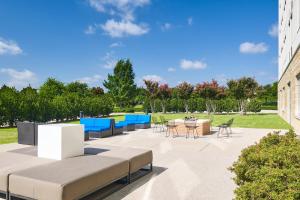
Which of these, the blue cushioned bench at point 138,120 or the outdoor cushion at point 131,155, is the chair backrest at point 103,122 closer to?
the blue cushioned bench at point 138,120

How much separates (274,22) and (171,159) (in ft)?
110

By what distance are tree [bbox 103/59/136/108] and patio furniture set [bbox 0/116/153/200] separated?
39649 mm

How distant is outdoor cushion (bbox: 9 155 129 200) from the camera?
4133mm

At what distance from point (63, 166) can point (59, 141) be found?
0.69 metres

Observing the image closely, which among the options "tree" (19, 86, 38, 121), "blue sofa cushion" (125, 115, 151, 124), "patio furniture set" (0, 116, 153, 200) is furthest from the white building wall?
"tree" (19, 86, 38, 121)

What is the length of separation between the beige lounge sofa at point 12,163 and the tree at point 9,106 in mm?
13855

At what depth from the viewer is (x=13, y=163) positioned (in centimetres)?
530

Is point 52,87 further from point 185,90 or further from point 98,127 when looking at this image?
point 98,127

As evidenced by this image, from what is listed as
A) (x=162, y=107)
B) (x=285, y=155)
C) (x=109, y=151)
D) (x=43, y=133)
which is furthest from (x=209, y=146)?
(x=162, y=107)

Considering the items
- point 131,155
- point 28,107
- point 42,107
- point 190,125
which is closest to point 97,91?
point 42,107

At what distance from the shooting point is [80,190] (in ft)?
14.5

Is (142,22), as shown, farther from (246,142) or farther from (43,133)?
(43,133)

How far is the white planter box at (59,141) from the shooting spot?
222 inches

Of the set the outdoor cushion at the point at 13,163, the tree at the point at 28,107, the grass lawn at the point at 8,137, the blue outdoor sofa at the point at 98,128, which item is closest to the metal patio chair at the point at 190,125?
the blue outdoor sofa at the point at 98,128
